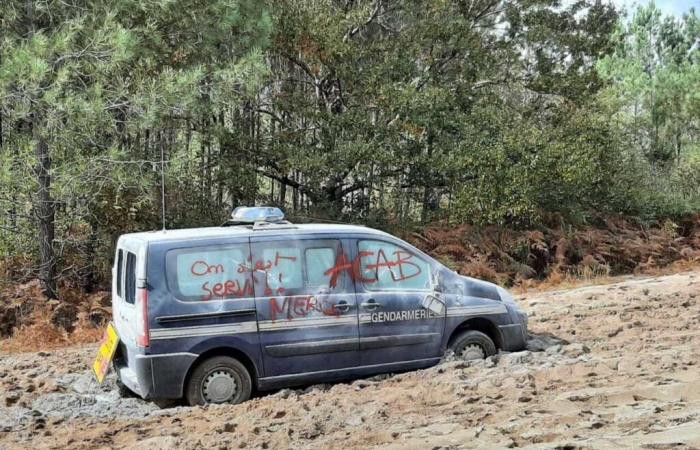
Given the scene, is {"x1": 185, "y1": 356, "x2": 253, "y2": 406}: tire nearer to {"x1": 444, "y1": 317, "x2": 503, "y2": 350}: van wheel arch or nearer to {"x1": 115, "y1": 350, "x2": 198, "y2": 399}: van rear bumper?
{"x1": 115, "y1": 350, "x2": 198, "y2": 399}: van rear bumper

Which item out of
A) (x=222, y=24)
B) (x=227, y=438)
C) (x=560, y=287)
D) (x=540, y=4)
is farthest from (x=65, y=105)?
(x=540, y=4)

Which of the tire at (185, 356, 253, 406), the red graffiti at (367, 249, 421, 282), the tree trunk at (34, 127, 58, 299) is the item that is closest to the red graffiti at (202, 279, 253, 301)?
the tire at (185, 356, 253, 406)

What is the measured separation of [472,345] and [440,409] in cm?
209

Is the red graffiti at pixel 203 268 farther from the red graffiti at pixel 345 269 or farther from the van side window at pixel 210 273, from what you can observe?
the red graffiti at pixel 345 269

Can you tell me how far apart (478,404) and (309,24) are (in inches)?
461

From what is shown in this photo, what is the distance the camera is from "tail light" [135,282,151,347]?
6.61 metres

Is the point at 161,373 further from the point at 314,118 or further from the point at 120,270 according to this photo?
the point at 314,118

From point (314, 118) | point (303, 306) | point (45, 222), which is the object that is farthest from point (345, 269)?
point (314, 118)

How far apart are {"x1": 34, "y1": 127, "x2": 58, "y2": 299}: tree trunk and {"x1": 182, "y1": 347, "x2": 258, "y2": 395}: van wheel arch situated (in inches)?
252

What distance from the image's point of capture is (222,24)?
13.3 m

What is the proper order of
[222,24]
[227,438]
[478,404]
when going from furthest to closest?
[222,24]
[478,404]
[227,438]

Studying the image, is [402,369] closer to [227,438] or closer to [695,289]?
[227,438]

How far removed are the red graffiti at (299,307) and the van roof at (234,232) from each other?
0.67 meters

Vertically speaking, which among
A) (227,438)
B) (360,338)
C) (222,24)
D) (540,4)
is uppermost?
(540,4)
